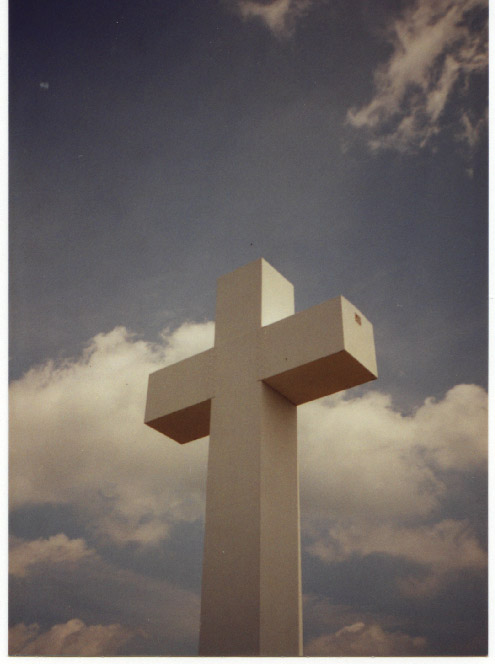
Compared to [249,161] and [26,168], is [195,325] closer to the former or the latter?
[249,161]

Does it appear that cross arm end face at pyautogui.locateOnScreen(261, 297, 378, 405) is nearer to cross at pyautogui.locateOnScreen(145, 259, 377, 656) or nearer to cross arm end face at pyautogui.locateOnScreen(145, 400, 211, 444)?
cross at pyautogui.locateOnScreen(145, 259, 377, 656)

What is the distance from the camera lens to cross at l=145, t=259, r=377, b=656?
402 cm

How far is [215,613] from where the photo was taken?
407 centimetres

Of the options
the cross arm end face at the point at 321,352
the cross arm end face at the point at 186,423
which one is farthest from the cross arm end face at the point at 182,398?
the cross arm end face at the point at 321,352

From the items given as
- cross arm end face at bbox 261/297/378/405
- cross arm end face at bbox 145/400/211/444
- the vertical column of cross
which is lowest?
the vertical column of cross

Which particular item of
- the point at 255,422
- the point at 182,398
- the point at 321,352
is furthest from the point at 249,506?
the point at 182,398

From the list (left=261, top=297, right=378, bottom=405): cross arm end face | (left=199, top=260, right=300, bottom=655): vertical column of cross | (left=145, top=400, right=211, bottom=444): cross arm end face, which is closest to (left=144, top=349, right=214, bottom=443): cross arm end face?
(left=145, top=400, right=211, bottom=444): cross arm end face

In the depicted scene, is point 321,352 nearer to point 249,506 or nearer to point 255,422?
point 255,422

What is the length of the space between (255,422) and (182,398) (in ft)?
2.71

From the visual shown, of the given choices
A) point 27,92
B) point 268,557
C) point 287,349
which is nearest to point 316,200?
point 287,349

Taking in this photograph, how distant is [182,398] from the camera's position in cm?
513

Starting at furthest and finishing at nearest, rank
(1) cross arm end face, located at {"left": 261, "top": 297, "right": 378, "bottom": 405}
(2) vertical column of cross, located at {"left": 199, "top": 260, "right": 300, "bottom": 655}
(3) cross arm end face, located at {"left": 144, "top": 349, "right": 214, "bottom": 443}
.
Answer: (3) cross arm end face, located at {"left": 144, "top": 349, "right": 214, "bottom": 443} < (1) cross arm end face, located at {"left": 261, "top": 297, "right": 378, "bottom": 405} < (2) vertical column of cross, located at {"left": 199, "top": 260, "right": 300, "bottom": 655}

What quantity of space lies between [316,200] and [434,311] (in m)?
1.61

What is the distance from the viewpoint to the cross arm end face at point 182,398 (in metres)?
5.05
